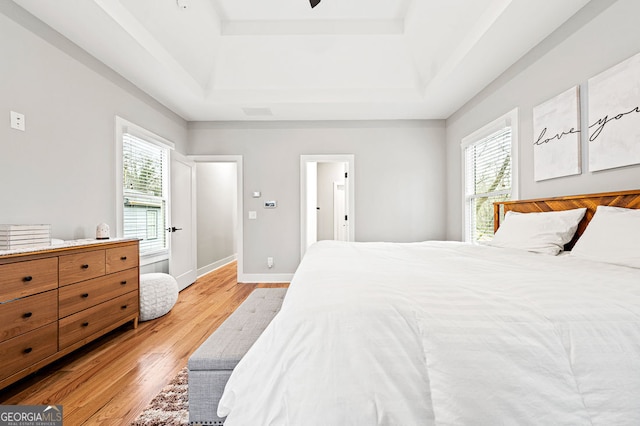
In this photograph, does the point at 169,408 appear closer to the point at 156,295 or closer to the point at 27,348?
the point at 27,348

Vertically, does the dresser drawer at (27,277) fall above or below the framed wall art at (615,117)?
below

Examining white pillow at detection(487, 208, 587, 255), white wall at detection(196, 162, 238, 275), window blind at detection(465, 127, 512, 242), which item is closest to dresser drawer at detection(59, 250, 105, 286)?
white wall at detection(196, 162, 238, 275)

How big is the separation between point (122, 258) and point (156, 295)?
23.2 inches

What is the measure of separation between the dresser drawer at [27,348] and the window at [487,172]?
12.9 ft

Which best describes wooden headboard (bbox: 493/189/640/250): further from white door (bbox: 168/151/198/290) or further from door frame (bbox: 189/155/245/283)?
white door (bbox: 168/151/198/290)

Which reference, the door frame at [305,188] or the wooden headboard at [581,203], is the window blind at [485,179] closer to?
the wooden headboard at [581,203]

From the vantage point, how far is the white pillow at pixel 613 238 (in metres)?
1.40

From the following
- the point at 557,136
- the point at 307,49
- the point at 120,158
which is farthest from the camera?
the point at 307,49

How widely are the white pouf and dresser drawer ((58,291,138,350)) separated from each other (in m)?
0.12

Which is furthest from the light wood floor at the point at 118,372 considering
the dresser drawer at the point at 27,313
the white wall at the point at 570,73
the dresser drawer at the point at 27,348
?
the white wall at the point at 570,73

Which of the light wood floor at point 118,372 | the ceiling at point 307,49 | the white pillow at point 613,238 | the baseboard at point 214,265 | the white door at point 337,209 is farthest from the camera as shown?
the white door at point 337,209

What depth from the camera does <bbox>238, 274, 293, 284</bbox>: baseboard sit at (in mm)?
4449

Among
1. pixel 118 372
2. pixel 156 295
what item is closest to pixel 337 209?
pixel 156 295

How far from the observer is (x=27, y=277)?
167 centimetres
